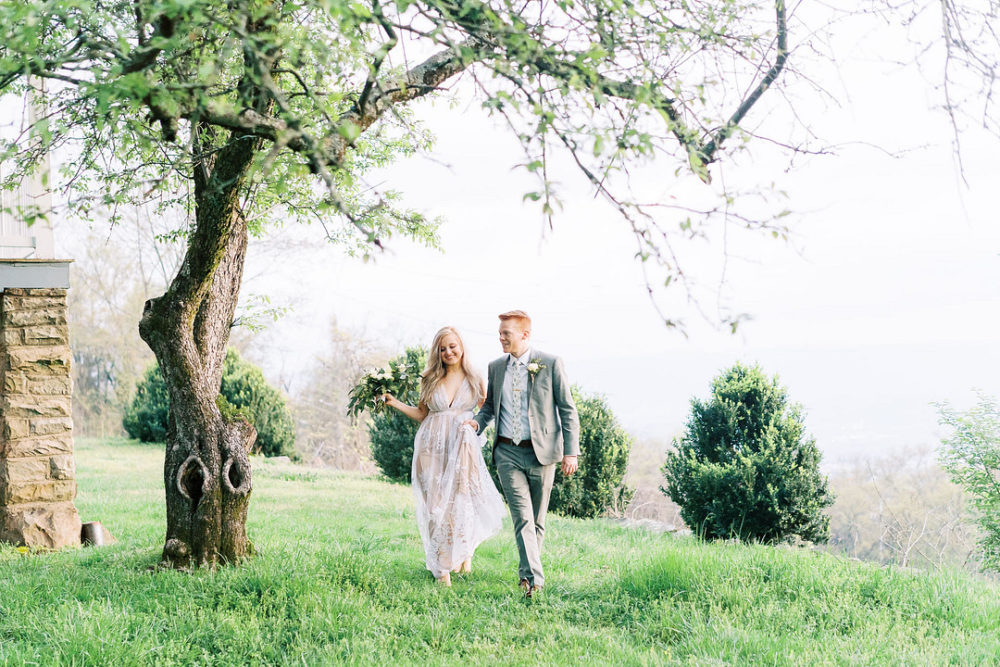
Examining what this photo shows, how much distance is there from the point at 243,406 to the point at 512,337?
12000 mm

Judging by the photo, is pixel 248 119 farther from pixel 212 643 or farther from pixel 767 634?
pixel 767 634

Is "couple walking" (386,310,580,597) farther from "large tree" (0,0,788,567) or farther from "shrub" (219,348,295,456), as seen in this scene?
"shrub" (219,348,295,456)

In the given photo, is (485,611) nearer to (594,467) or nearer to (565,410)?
(565,410)

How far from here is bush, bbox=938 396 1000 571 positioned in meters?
9.29

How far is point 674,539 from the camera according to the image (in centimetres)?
867

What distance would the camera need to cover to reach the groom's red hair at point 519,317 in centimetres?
580

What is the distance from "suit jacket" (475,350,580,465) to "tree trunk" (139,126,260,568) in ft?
7.06

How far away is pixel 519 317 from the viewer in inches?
229

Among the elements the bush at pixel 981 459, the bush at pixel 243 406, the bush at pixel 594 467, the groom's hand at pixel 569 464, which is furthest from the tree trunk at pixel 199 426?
the bush at pixel 243 406

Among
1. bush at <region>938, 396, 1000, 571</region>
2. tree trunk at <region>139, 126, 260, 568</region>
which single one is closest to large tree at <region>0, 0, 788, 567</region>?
tree trunk at <region>139, 126, 260, 568</region>

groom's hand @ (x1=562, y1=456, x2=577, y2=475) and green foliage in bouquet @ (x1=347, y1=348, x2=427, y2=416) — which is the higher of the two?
green foliage in bouquet @ (x1=347, y1=348, x2=427, y2=416)

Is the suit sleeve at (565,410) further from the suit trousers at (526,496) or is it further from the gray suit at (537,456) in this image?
the suit trousers at (526,496)

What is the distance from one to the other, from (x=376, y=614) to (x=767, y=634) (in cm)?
240

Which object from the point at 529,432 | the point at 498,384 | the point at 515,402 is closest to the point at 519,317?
the point at 498,384
